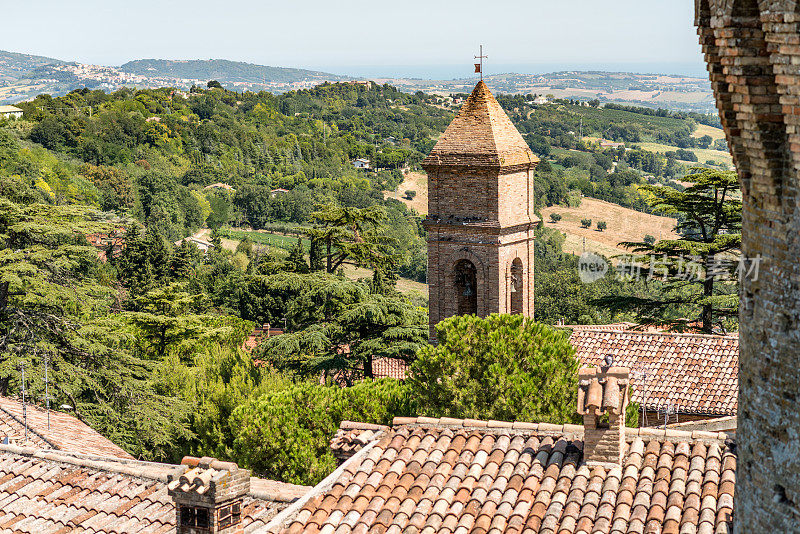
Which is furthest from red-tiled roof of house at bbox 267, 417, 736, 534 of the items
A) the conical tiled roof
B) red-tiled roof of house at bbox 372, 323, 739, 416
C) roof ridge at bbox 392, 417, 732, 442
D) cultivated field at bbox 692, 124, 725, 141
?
cultivated field at bbox 692, 124, 725, 141

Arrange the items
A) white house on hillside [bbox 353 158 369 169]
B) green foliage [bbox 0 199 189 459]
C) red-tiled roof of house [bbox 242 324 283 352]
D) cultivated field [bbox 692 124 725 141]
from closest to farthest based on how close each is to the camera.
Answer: green foliage [bbox 0 199 189 459] < red-tiled roof of house [bbox 242 324 283 352] < white house on hillside [bbox 353 158 369 169] < cultivated field [bbox 692 124 725 141]

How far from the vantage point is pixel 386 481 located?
9.22 metres

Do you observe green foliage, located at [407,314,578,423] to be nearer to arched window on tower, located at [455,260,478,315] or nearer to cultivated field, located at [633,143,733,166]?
arched window on tower, located at [455,260,478,315]

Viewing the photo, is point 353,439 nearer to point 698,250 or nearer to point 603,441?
point 603,441

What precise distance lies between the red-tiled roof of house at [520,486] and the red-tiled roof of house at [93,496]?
129 cm

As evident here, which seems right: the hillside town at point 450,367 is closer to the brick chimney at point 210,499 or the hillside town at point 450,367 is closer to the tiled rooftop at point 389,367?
the brick chimney at point 210,499

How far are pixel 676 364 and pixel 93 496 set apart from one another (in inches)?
563

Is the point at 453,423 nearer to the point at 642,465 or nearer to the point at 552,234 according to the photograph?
the point at 642,465

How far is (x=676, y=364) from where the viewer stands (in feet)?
71.7

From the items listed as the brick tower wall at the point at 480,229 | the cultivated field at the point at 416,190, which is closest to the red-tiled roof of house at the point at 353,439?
the brick tower wall at the point at 480,229

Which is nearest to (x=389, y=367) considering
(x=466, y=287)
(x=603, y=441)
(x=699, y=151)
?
(x=466, y=287)

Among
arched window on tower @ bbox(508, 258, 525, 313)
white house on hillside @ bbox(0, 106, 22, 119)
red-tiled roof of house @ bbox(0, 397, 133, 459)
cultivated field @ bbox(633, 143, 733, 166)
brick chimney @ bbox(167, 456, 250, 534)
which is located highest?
brick chimney @ bbox(167, 456, 250, 534)

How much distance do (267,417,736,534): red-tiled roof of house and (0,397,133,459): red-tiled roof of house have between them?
7087 mm

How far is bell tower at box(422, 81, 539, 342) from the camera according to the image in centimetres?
2233
